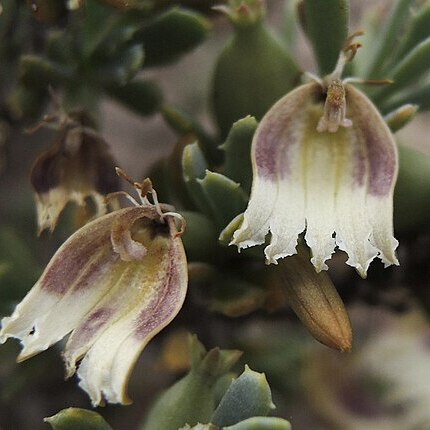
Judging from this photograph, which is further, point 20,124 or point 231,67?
point 20,124

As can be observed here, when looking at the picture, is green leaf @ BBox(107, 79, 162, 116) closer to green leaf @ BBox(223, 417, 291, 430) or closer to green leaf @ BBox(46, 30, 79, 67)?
green leaf @ BBox(46, 30, 79, 67)

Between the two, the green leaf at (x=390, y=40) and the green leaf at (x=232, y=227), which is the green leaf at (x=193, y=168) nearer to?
the green leaf at (x=232, y=227)

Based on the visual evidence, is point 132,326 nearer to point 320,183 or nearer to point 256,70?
point 320,183

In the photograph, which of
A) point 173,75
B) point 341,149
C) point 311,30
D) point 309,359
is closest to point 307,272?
point 341,149

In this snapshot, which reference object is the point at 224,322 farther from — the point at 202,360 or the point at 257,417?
the point at 257,417

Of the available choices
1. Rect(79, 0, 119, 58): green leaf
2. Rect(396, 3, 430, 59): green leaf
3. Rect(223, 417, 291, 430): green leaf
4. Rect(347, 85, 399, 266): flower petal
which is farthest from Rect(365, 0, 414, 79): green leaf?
Rect(223, 417, 291, 430): green leaf

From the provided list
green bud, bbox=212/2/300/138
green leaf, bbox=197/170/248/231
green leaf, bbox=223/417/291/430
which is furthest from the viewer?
green bud, bbox=212/2/300/138

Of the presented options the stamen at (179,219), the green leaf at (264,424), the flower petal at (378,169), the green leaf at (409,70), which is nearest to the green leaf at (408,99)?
the green leaf at (409,70)
